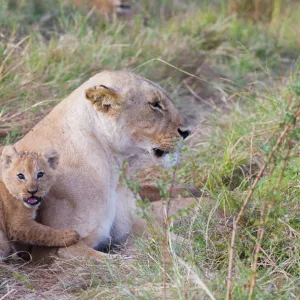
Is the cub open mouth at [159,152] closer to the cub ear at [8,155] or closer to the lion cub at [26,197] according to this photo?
the lion cub at [26,197]

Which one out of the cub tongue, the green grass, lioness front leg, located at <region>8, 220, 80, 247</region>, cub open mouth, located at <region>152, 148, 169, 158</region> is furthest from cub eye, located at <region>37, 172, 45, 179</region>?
cub open mouth, located at <region>152, 148, 169, 158</region>

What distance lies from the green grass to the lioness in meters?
0.30

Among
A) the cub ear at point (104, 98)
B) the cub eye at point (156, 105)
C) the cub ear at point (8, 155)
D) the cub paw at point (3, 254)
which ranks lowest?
the cub paw at point (3, 254)

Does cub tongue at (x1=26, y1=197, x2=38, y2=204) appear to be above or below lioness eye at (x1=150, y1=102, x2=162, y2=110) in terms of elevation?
below

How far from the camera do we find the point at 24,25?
777 cm

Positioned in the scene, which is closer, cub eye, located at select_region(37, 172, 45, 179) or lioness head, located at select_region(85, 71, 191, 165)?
cub eye, located at select_region(37, 172, 45, 179)

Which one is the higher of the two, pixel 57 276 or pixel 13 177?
pixel 13 177

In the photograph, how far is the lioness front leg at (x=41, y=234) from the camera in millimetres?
4027

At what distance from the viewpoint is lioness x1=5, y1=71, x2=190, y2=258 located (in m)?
4.19

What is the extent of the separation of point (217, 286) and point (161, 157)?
1047mm

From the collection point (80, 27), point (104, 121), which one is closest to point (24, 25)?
point (80, 27)

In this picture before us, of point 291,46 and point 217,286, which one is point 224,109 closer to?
point 291,46

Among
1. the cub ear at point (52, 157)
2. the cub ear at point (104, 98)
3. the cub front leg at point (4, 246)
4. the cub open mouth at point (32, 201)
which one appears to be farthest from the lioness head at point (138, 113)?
the cub front leg at point (4, 246)

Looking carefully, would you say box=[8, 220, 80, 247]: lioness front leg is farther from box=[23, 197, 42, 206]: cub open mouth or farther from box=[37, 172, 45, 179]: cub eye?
box=[37, 172, 45, 179]: cub eye
